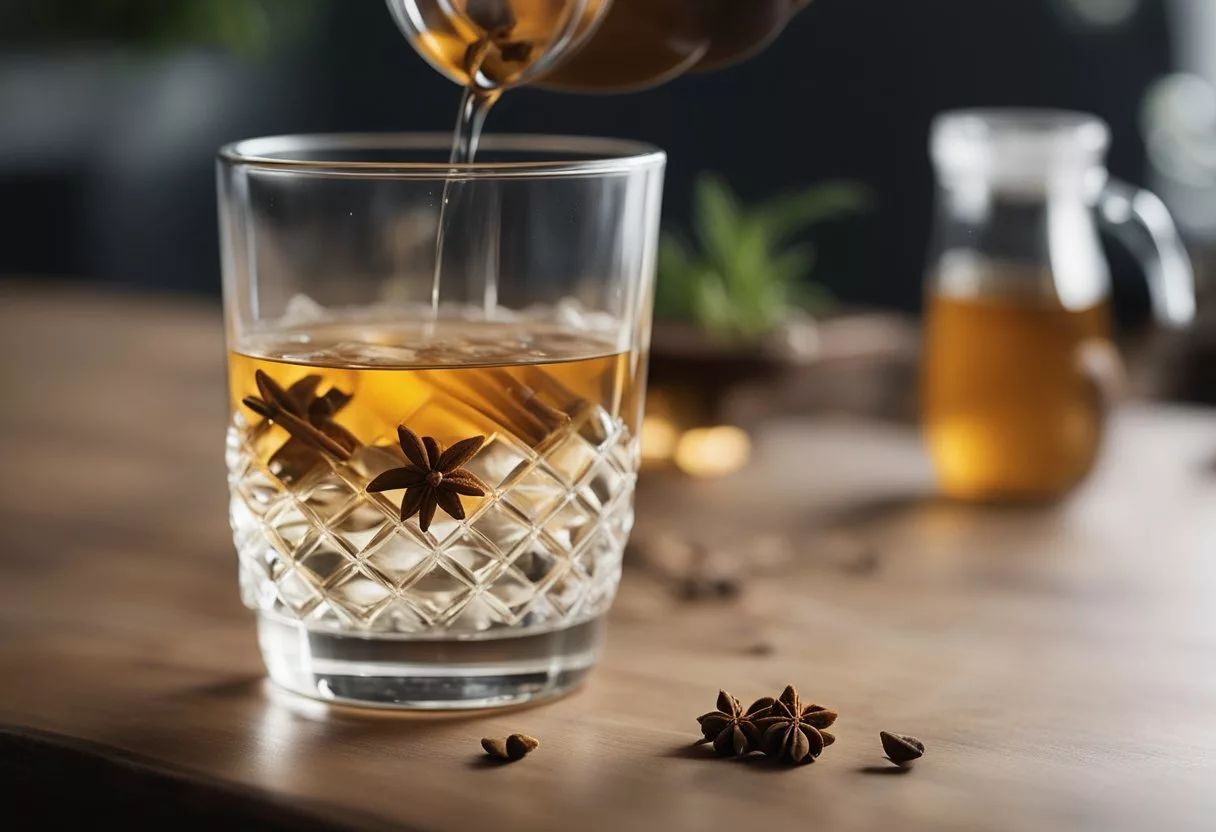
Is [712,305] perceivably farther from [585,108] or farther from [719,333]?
[585,108]

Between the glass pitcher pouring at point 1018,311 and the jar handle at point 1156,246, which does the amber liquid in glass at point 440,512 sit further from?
the jar handle at point 1156,246

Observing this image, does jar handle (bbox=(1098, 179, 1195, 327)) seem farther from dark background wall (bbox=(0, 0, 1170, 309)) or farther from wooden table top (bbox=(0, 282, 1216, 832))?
dark background wall (bbox=(0, 0, 1170, 309))

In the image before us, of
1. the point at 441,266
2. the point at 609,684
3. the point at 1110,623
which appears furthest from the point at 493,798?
the point at 1110,623

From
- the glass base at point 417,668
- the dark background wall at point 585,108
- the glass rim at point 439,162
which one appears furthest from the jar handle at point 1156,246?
the dark background wall at point 585,108

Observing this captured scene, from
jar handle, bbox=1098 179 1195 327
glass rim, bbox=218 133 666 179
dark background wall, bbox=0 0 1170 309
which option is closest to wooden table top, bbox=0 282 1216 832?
jar handle, bbox=1098 179 1195 327

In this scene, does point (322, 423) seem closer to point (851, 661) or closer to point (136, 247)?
point (851, 661)

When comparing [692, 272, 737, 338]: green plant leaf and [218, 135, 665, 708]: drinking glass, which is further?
[692, 272, 737, 338]: green plant leaf

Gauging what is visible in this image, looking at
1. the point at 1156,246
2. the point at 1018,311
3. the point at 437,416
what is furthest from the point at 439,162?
the point at 1156,246
